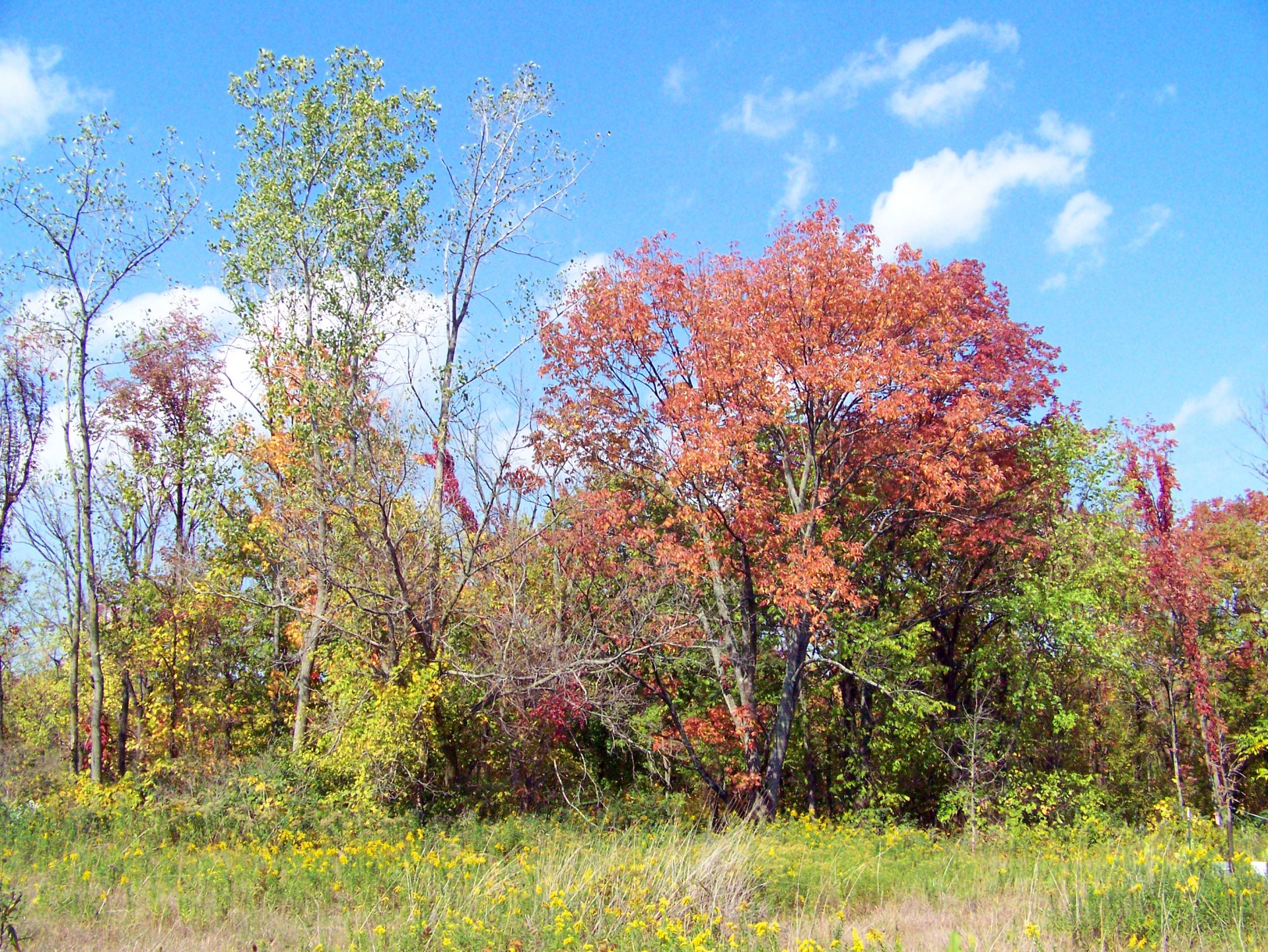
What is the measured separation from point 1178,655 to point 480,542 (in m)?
15.7

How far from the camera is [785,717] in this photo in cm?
1356

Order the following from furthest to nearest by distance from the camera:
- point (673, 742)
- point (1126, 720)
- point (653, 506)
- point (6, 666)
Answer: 1. point (6, 666)
2. point (1126, 720)
3. point (653, 506)
4. point (673, 742)

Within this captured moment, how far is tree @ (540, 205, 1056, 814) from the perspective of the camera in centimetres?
1270

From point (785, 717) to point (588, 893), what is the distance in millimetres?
7729

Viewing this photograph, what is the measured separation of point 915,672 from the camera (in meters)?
13.9

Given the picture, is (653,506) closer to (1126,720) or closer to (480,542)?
A: (480,542)

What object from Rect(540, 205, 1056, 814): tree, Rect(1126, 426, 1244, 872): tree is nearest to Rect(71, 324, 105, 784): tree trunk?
Rect(540, 205, 1056, 814): tree

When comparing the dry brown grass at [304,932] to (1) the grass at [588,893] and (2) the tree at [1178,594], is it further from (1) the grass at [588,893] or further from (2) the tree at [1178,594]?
(2) the tree at [1178,594]

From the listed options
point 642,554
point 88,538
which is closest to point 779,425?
point 642,554

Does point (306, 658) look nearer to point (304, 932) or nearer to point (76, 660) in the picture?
point (76, 660)

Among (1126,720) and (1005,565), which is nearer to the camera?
(1005,565)

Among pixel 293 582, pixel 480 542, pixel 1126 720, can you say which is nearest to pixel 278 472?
pixel 293 582

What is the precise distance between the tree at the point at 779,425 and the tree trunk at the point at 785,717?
3cm

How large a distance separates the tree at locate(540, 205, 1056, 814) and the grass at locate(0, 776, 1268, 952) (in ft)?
15.3
